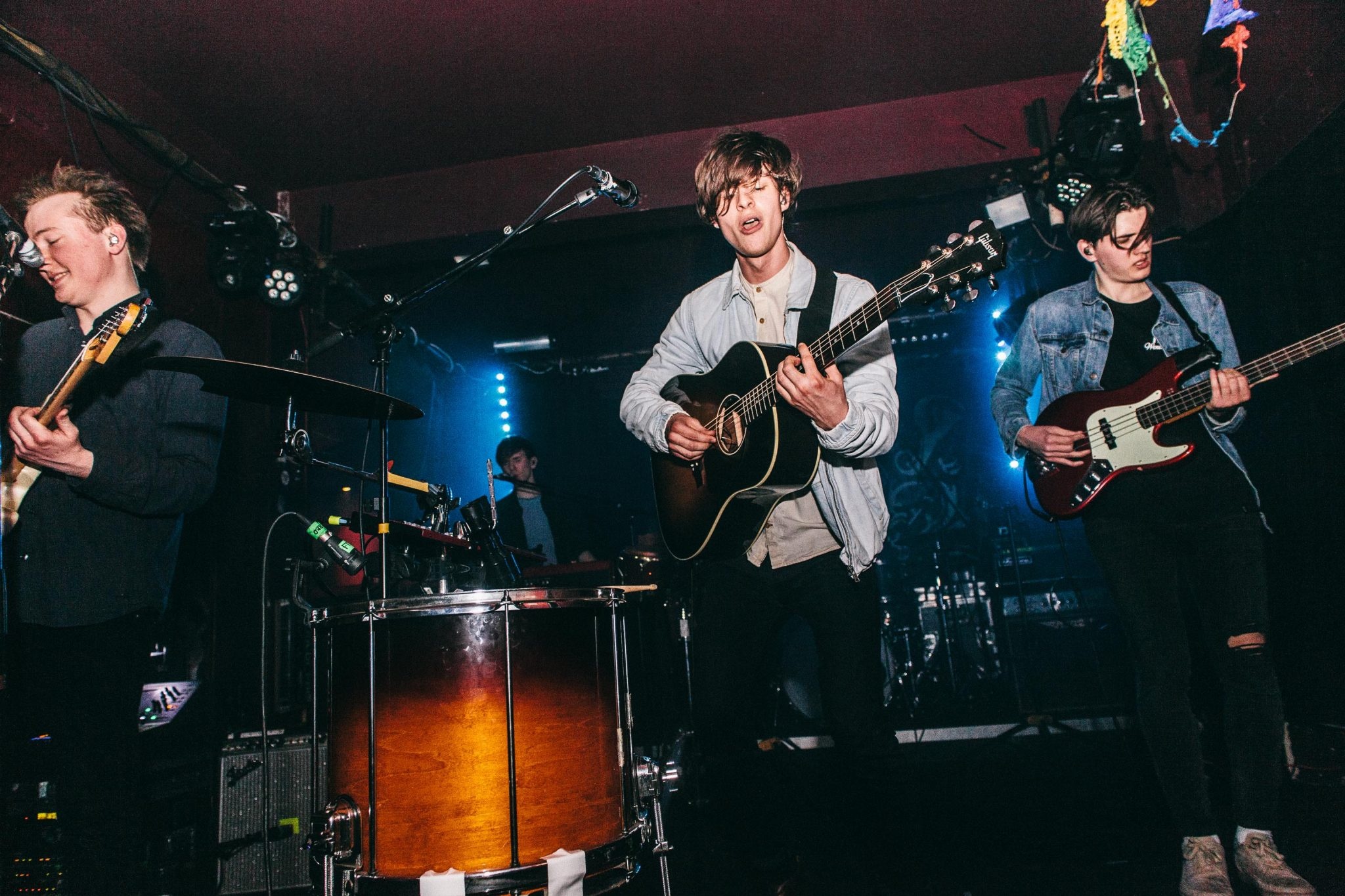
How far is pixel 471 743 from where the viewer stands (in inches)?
78.2

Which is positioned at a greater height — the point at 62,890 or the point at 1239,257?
the point at 1239,257

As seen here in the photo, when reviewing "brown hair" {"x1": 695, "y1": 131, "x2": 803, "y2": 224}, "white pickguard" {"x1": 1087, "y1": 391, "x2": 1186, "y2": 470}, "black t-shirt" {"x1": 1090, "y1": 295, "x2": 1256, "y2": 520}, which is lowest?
"black t-shirt" {"x1": 1090, "y1": 295, "x2": 1256, "y2": 520}

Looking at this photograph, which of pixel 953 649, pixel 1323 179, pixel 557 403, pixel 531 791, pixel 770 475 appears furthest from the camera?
pixel 557 403

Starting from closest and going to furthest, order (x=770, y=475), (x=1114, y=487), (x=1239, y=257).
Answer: (x=770, y=475)
(x=1114, y=487)
(x=1239, y=257)

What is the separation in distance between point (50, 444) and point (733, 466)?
182cm

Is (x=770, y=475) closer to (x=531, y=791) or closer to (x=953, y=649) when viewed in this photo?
(x=531, y=791)

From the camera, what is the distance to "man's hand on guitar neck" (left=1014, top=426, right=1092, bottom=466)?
2.72m

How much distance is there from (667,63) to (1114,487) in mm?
3735

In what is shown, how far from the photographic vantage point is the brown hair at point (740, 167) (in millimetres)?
2508

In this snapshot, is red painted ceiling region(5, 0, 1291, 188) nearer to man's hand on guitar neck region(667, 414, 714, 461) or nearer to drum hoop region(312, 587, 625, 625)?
man's hand on guitar neck region(667, 414, 714, 461)

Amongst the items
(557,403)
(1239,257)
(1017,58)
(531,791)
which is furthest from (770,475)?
(557,403)

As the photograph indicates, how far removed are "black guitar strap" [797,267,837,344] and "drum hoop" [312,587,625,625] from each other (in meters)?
1.05

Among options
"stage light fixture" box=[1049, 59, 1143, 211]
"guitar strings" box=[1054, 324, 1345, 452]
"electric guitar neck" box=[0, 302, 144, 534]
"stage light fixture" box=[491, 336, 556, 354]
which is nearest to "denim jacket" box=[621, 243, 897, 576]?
"guitar strings" box=[1054, 324, 1345, 452]

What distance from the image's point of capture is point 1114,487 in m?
2.63
